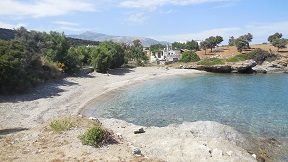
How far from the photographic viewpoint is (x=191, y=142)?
17078 millimetres

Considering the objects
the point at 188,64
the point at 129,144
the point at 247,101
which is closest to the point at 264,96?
the point at 247,101

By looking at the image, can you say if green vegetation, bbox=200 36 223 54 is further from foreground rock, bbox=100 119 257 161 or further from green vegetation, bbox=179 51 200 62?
foreground rock, bbox=100 119 257 161

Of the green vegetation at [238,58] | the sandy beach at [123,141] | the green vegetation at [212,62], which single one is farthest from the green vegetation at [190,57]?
the sandy beach at [123,141]

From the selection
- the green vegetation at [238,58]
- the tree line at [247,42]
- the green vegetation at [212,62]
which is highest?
the tree line at [247,42]

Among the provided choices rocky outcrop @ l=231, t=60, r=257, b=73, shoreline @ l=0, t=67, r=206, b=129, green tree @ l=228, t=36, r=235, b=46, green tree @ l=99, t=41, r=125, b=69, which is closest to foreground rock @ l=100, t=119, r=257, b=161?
shoreline @ l=0, t=67, r=206, b=129

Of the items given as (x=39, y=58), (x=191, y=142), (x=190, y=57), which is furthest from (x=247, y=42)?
(x=191, y=142)

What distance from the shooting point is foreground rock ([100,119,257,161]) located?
49.6ft

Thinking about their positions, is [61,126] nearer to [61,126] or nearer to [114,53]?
[61,126]

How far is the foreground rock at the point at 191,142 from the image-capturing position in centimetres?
Answer: 1512

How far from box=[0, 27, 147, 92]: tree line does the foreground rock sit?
1778 cm

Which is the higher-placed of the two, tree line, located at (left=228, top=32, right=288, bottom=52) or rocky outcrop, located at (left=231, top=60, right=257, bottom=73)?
tree line, located at (left=228, top=32, right=288, bottom=52)

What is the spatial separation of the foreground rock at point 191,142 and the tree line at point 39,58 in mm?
17780

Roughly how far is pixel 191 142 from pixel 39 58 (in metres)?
35.9

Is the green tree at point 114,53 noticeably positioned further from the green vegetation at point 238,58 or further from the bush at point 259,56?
the bush at point 259,56
